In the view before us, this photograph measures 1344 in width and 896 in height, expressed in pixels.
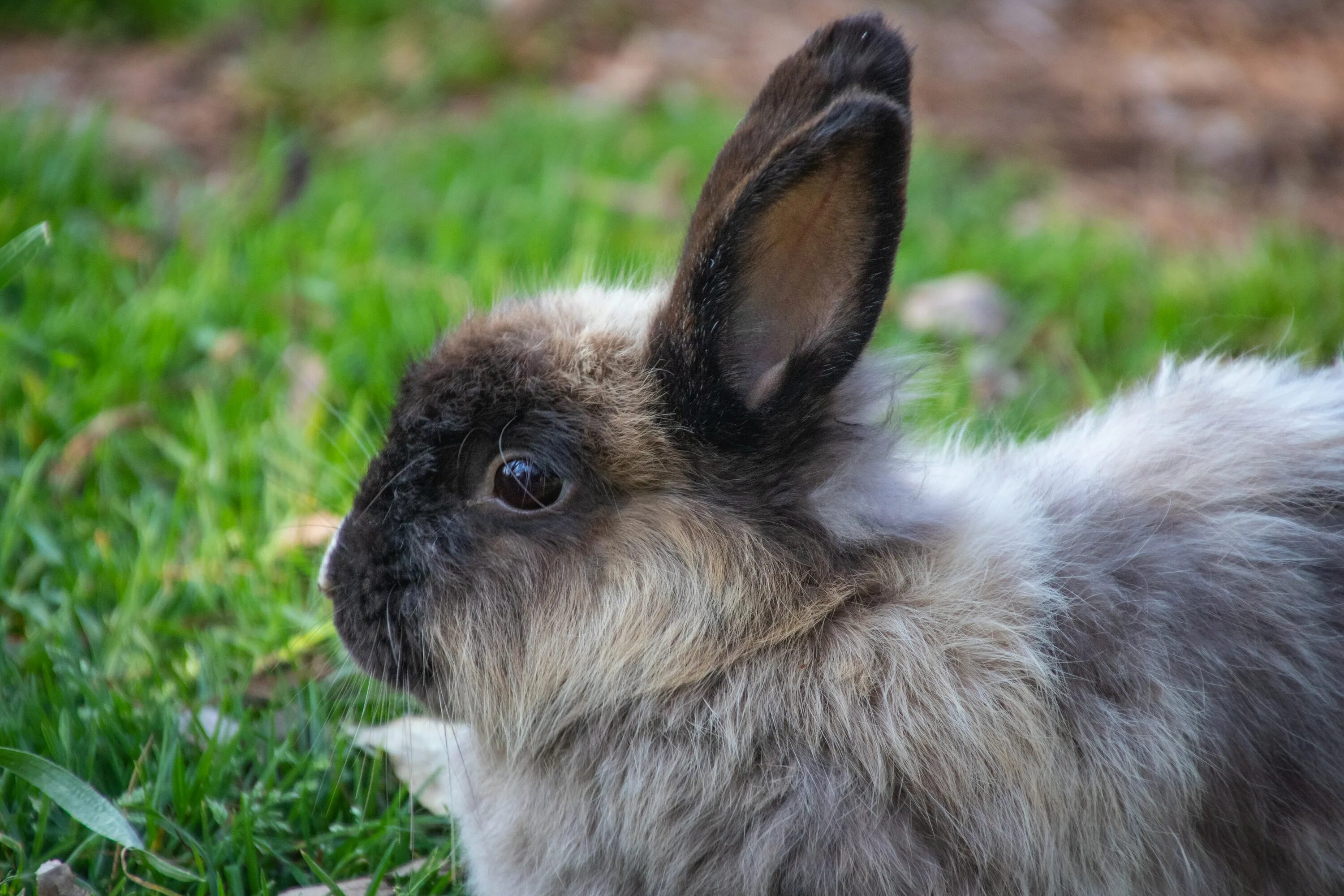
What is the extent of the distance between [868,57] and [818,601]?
0.86 m

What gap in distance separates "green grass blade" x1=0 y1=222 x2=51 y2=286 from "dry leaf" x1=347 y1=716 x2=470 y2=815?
1.12 metres

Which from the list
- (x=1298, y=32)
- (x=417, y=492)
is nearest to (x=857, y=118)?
(x=417, y=492)

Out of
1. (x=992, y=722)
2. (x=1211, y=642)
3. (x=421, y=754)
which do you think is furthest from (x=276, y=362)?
(x=1211, y=642)

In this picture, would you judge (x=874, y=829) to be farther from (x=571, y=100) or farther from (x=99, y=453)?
(x=571, y=100)

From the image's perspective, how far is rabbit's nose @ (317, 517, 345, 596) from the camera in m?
2.20

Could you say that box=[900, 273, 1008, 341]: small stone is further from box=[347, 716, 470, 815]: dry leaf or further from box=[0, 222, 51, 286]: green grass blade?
box=[0, 222, 51, 286]: green grass blade

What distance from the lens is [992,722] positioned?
6.25ft

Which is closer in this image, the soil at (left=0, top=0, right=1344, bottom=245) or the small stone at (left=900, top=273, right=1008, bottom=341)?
the small stone at (left=900, top=273, right=1008, bottom=341)

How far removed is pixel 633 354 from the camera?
2133 millimetres

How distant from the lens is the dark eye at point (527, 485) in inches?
82.5

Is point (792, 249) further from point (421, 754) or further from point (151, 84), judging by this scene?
point (151, 84)

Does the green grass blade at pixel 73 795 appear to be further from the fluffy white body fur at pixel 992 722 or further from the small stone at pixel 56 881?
the fluffy white body fur at pixel 992 722

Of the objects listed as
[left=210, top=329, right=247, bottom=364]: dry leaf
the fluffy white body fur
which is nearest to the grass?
[left=210, top=329, right=247, bottom=364]: dry leaf

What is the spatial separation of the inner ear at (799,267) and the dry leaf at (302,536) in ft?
4.49
